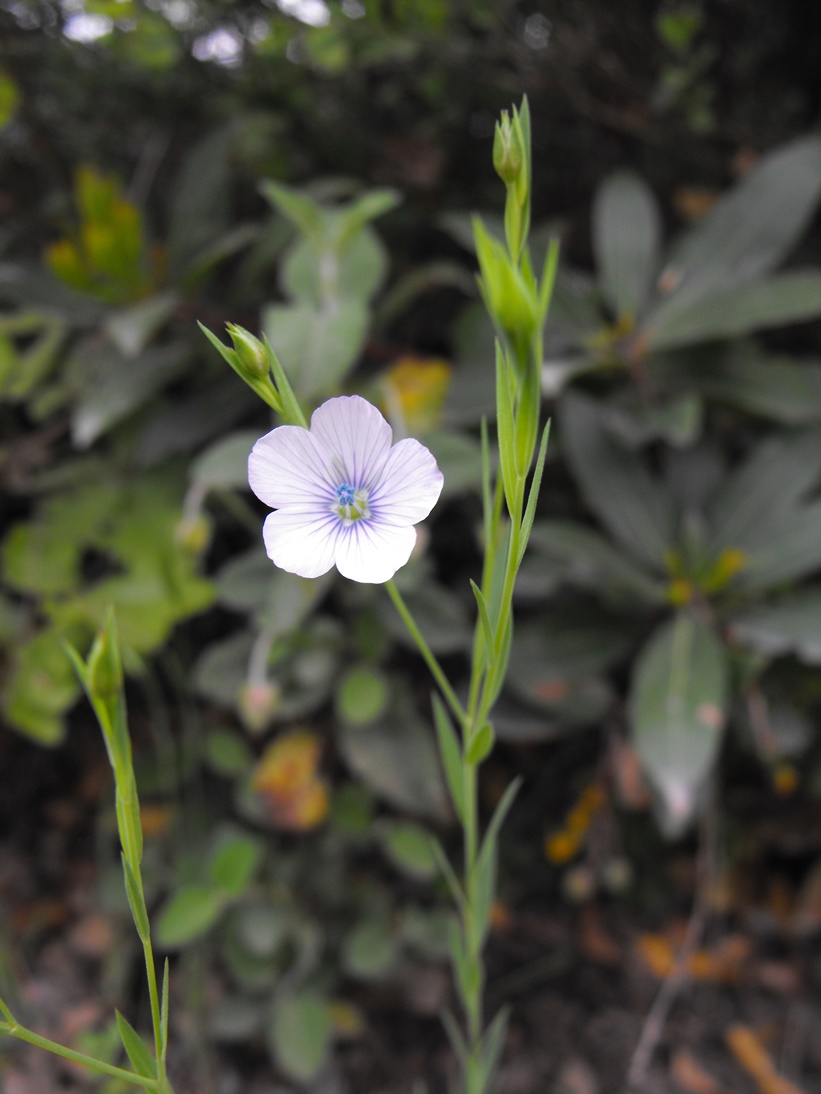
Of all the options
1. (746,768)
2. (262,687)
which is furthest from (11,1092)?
(746,768)

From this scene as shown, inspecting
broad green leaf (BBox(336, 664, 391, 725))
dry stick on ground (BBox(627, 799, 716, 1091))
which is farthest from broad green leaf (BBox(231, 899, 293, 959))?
dry stick on ground (BBox(627, 799, 716, 1091))

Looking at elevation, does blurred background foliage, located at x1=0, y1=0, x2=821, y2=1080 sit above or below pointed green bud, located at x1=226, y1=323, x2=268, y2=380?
below

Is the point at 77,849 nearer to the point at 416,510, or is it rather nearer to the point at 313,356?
the point at 313,356

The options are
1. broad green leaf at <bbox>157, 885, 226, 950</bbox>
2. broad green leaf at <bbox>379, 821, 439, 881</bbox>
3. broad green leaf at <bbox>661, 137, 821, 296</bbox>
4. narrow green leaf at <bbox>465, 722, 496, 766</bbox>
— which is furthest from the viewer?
broad green leaf at <bbox>661, 137, 821, 296</bbox>

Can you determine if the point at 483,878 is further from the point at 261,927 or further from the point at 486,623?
the point at 261,927

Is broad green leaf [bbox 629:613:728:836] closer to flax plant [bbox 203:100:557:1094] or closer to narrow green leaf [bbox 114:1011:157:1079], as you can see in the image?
flax plant [bbox 203:100:557:1094]

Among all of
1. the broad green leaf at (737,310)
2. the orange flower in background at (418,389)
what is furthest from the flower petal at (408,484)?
the broad green leaf at (737,310)

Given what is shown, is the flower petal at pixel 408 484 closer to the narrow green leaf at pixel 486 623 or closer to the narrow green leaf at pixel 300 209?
the narrow green leaf at pixel 486 623
